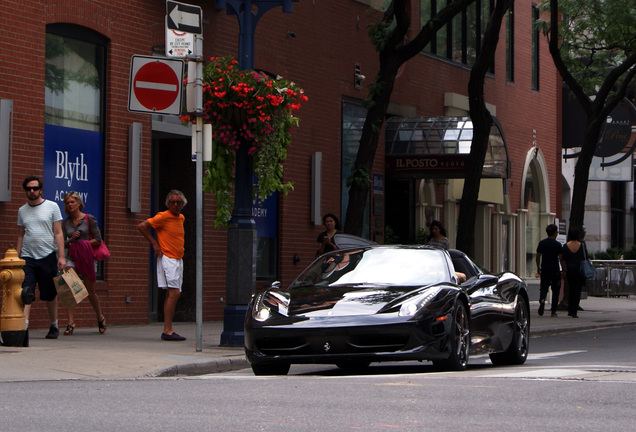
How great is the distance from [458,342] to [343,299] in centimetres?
113

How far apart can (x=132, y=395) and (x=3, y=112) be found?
7877 mm

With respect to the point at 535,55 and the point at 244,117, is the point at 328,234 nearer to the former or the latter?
the point at 244,117

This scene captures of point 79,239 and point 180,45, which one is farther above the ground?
point 180,45

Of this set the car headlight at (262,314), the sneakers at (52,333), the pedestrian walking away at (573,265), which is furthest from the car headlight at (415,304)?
the pedestrian walking away at (573,265)

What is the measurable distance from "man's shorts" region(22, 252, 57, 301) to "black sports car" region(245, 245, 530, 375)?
3.53 meters

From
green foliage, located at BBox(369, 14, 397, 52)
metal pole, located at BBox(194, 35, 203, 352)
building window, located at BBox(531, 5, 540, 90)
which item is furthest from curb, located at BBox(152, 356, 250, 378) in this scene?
building window, located at BBox(531, 5, 540, 90)

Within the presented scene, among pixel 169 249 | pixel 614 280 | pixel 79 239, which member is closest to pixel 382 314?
pixel 169 249

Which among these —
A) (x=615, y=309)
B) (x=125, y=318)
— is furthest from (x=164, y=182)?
(x=615, y=309)

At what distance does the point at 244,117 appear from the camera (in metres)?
14.4

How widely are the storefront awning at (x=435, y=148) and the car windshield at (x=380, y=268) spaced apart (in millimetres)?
13062

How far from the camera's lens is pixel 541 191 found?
116ft

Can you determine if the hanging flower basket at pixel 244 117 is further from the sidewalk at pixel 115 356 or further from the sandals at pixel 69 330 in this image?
the sandals at pixel 69 330

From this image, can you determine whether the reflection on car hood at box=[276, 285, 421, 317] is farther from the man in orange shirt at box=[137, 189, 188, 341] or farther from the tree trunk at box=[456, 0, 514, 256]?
the tree trunk at box=[456, 0, 514, 256]

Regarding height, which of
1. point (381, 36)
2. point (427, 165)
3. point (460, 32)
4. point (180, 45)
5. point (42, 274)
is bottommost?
point (42, 274)
